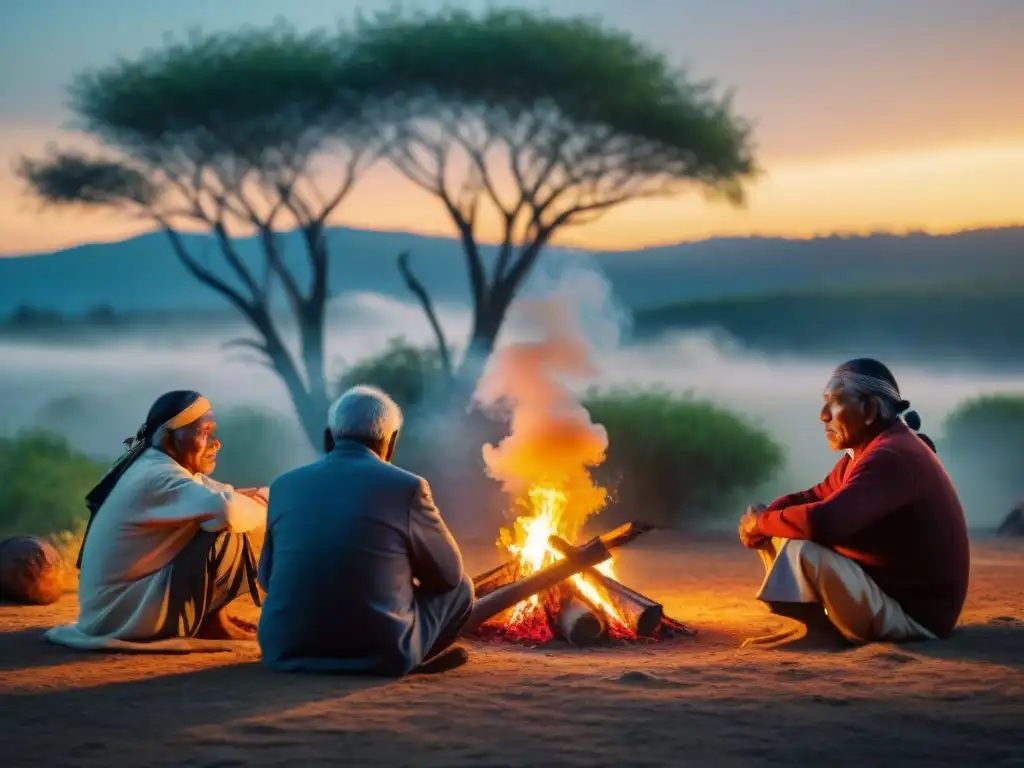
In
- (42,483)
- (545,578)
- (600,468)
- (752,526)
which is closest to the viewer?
(752,526)

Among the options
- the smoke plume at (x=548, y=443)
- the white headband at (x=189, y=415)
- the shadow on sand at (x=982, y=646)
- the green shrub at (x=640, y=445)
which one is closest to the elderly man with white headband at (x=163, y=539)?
the white headband at (x=189, y=415)

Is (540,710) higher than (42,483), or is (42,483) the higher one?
(42,483)

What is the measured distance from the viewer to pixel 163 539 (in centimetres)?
679

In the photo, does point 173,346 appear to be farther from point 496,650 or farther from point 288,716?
point 288,716

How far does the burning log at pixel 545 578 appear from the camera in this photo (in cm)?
768

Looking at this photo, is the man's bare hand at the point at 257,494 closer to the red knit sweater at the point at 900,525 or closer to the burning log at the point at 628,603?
the burning log at the point at 628,603

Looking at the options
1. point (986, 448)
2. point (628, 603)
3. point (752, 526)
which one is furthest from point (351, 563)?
point (986, 448)

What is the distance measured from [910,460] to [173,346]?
1419 centimetres

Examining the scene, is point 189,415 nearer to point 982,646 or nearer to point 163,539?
point 163,539

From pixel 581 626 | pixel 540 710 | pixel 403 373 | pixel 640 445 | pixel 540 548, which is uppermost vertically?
pixel 403 373

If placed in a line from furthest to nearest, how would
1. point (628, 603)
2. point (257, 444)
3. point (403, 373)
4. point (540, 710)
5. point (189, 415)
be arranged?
1. point (257, 444)
2. point (403, 373)
3. point (628, 603)
4. point (189, 415)
5. point (540, 710)

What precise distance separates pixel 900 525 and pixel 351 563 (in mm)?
2883

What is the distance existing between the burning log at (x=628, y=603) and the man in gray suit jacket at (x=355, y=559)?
1990mm

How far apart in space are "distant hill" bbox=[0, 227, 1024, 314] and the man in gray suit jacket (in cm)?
1271
